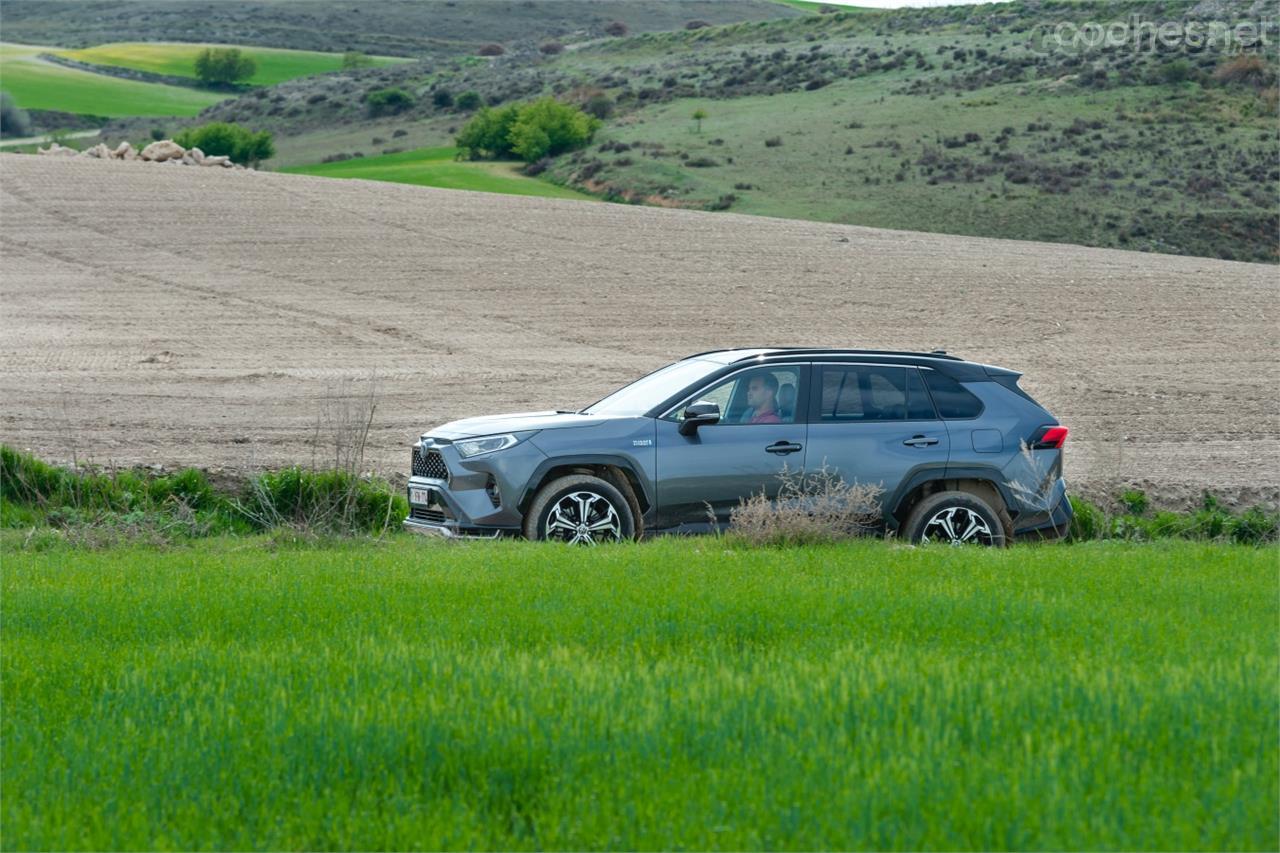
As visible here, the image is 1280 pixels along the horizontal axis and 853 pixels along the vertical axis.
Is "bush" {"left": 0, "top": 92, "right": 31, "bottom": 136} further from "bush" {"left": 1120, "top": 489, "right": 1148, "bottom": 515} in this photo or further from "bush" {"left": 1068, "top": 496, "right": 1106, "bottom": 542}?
"bush" {"left": 1068, "top": 496, "right": 1106, "bottom": 542}

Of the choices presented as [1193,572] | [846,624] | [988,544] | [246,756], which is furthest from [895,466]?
[246,756]

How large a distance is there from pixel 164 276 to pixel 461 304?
7.05m

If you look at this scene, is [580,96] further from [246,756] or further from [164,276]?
[246,756]

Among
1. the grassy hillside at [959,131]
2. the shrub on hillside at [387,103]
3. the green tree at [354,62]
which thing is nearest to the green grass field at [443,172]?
the grassy hillside at [959,131]

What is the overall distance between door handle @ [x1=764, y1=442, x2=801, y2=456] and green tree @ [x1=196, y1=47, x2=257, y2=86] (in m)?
138

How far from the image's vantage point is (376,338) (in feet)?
89.7

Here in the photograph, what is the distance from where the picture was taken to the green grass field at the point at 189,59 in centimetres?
14562

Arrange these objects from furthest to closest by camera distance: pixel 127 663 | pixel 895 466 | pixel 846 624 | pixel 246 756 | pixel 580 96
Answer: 1. pixel 580 96
2. pixel 895 466
3. pixel 846 624
4. pixel 127 663
5. pixel 246 756

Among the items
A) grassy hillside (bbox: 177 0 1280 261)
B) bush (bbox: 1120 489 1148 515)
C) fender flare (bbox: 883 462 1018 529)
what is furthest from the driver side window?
grassy hillside (bbox: 177 0 1280 261)

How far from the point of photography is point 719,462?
12094 mm

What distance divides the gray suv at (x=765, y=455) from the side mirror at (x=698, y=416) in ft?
0.04

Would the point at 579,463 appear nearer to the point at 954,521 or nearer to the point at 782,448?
the point at 782,448

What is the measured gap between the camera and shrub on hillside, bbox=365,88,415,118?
103875 mm

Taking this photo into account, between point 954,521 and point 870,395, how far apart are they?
1204 millimetres
